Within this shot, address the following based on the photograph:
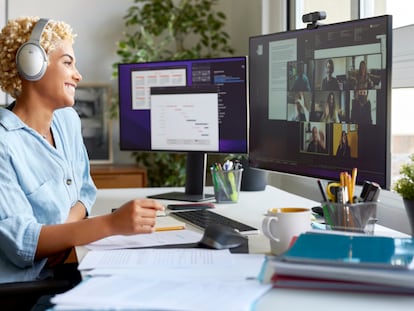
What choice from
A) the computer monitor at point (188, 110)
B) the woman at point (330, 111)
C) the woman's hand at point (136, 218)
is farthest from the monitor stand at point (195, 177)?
the woman's hand at point (136, 218)

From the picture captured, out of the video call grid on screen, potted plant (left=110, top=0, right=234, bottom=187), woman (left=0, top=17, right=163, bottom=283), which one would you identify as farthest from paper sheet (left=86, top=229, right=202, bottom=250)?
potted plant (left=110, top=0, right=234, bottom=187)

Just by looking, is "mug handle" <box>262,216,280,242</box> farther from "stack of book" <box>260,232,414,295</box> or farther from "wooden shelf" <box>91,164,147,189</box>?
"wooden shelf" <box>91,164,147,189</box>

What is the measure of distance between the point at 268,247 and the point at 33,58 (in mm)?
724

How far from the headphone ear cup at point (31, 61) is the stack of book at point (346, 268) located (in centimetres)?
82

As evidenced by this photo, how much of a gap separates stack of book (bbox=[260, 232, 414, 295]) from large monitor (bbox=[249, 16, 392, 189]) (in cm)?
41

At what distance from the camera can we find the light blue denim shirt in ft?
4.55

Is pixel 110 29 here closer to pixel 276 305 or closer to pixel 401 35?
pixel 401 35

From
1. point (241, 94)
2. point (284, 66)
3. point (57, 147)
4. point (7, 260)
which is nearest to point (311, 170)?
point (284, 66)

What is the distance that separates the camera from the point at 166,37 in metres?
3.74

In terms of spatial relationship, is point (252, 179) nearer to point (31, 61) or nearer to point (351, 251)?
point (31, 61)

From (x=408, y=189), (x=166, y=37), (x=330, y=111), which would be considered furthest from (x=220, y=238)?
(x=166, y=37)

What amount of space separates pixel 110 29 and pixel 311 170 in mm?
2380

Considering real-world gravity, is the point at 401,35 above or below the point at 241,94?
above

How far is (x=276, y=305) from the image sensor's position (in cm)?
97
